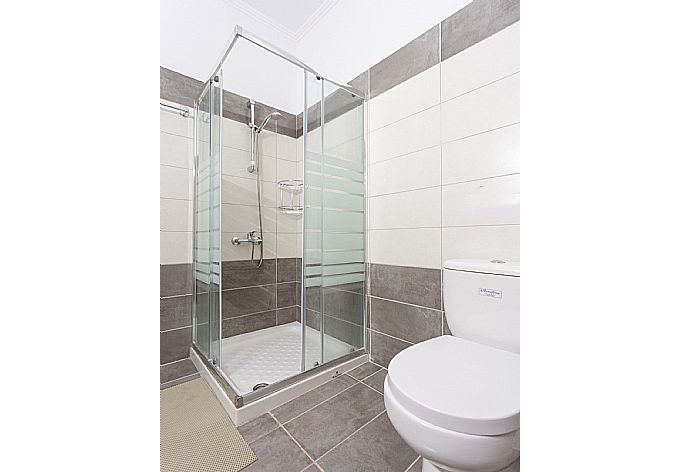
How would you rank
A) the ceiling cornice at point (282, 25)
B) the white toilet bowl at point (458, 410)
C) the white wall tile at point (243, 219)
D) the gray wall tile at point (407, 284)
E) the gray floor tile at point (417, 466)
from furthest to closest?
the ceiling cornice at point (282, 25) → the white wall tile at point (243, 219) → the gray wall tile at point (407, 284) → the gray floor tile at point (417, 466) → the white toilet bowl at point (458, 410)

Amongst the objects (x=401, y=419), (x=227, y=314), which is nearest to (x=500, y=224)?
(x=401, y=419)

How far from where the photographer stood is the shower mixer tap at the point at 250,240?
193 centimetres

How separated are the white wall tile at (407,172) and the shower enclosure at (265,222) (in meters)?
0.12

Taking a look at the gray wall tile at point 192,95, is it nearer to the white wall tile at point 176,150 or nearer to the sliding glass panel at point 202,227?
the sliding glass panel at point 202,227

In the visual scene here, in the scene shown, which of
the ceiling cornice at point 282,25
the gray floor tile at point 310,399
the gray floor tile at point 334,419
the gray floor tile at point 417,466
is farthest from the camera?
the ceiling cornice at point 282,25

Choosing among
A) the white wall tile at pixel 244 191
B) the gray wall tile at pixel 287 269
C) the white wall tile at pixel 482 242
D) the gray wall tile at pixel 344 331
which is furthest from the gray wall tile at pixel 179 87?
the white wall tile at pixel 482 242

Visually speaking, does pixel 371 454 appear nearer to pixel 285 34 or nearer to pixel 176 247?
pixel 176 247

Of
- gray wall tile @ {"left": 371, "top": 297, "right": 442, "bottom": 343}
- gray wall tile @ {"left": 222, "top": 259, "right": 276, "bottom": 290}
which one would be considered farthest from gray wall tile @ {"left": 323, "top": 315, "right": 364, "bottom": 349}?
gray wall tile @ {"left": 222, "top": 259, "right": 276, "bottom": 290}

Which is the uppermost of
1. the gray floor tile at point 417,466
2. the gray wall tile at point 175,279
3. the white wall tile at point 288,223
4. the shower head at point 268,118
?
the shower head at point 268,118

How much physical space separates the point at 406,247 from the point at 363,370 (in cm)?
73

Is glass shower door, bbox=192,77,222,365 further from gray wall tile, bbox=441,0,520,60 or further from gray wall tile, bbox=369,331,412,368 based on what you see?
gray wall tile, bbox=441,0,520,60
